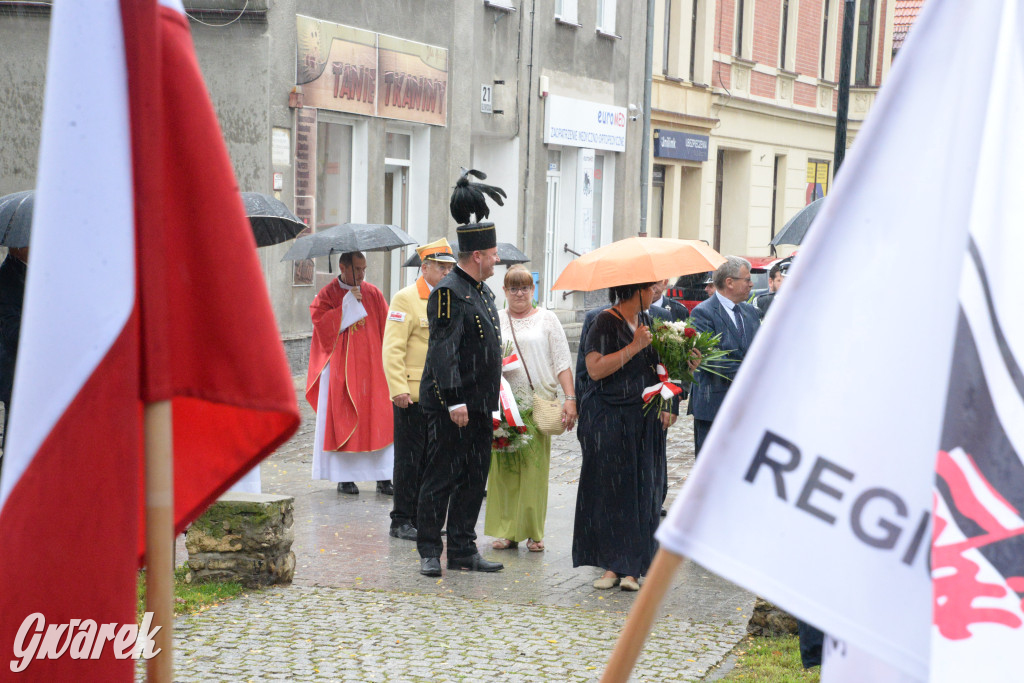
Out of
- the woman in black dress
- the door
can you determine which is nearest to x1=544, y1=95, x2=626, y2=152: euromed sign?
the door

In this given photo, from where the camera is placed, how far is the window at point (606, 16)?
25.0 metres

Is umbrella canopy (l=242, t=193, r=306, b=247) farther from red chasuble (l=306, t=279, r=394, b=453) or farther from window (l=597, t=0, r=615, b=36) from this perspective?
window (l=597, t=0, r=615, b=36)

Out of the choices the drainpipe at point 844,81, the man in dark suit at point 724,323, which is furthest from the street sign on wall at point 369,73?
the man in dark suit at point 724,323

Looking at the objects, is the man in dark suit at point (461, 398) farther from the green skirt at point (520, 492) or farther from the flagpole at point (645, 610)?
the flagpole at point (645, 610)

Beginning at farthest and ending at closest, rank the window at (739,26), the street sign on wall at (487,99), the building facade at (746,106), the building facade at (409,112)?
the window at (739,26)
the building facade at (746,106)
the street sign on wall at (487,99)
the building facade at (409,112)

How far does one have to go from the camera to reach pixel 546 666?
5.58 metres

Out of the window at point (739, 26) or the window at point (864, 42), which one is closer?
the window at point (739, 26)

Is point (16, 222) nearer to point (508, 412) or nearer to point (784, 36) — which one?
point (508, 412)

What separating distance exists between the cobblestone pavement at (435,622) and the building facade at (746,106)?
20.9 meters

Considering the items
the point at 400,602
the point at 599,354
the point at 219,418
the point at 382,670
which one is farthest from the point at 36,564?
the point at 599,354

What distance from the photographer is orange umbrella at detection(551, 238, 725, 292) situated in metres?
6.96

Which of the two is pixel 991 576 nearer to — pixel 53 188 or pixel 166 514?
pixel 166 514

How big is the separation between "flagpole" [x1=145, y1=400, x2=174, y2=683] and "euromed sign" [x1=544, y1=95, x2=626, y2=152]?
20980 millimetres

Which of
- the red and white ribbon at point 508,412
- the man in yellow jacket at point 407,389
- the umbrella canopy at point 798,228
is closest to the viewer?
the red and white ribbon at point 508,412
